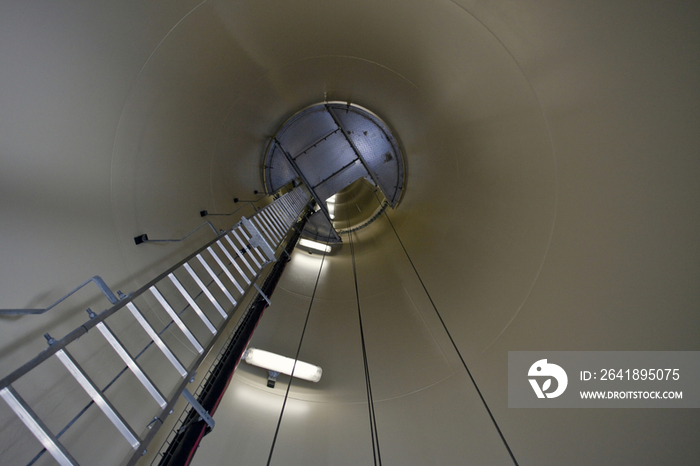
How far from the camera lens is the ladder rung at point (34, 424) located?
1.34 meters

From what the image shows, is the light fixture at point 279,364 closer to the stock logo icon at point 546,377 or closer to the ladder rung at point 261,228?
the ladder rung at point 261,228

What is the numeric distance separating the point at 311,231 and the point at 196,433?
16.7 ft

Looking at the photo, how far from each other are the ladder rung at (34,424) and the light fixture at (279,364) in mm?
2493

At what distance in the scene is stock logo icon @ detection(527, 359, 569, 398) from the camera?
3.39 metres

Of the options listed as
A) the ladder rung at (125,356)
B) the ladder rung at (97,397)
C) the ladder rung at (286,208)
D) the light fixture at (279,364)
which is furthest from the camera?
the ladder rung at (286,208)

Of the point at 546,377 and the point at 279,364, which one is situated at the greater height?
the point at 546,377

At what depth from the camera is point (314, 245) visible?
705 cm

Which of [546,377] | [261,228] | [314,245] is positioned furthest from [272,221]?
[546,377]

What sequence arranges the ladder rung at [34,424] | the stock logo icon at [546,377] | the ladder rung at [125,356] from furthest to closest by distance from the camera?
the stock logo icon at [546,377], the ladder rung at [125,356], the ladder rung at [34,424]

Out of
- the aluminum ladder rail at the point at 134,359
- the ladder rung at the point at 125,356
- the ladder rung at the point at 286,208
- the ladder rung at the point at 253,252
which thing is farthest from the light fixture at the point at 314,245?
the ladder rung at the point at 125,356

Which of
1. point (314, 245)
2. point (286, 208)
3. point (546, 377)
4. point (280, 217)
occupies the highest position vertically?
point (314, 245)

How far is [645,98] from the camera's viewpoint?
2730mm

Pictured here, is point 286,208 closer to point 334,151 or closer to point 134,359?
point 334,151

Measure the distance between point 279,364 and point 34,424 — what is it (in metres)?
2.72
